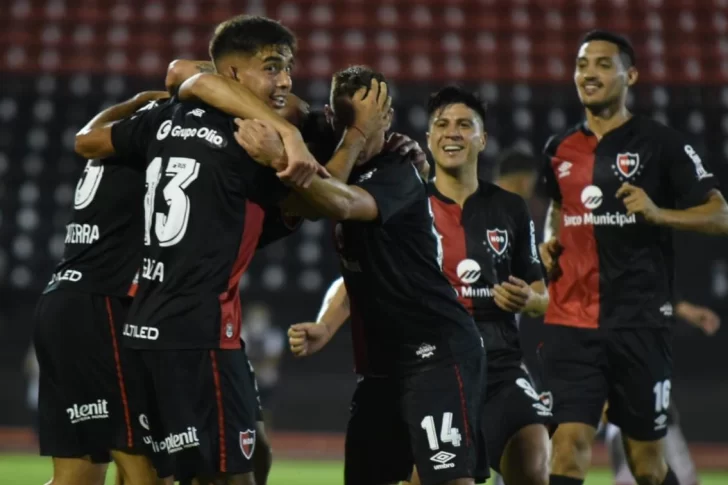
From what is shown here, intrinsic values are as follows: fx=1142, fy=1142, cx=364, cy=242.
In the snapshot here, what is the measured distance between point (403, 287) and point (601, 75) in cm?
197

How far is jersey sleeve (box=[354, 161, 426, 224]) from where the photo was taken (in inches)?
153

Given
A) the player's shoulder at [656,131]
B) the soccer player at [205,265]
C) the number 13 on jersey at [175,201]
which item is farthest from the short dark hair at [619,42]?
the number 13 on jersey at [175,201]

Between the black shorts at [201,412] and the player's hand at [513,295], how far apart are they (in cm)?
142

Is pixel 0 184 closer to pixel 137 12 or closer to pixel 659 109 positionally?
pixel 137 12

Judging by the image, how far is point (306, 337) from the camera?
4.26 m

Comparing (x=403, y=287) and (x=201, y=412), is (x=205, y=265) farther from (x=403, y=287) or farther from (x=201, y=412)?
(x=403, y=287)

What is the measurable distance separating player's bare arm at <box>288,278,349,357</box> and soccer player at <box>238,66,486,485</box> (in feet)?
0.60

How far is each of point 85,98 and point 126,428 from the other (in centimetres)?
956

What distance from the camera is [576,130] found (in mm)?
5711

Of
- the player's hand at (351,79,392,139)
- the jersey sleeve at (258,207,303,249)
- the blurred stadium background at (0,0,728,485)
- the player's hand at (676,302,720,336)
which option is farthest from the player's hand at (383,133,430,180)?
the blurred stadium background at (0,0,728,485)

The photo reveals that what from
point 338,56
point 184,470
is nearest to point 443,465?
point 184,470

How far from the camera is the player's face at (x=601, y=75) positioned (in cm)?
548

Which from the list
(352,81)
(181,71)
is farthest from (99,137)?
(352,81)

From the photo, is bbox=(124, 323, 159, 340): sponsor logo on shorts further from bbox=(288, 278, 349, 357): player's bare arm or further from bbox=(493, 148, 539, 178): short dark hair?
bbox=(493, 148, 539, 178): short dark hair
